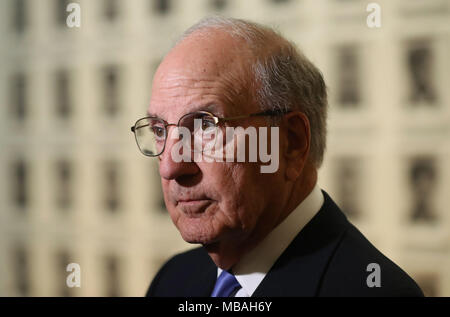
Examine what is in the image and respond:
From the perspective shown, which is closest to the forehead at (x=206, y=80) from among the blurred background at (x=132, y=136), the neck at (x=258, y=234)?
the neck at (x=258, y=234)

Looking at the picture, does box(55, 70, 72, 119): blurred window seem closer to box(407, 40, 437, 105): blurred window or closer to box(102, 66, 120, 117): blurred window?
box(102, 66, 120, 117): blurred window

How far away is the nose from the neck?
0.18m

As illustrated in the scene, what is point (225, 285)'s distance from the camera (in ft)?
3.46

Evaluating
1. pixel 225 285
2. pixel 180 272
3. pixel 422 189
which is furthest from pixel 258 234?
pixel 422 189

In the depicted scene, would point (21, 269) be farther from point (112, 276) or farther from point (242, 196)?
point (242, 196)

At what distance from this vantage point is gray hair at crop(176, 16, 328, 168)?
92 cm

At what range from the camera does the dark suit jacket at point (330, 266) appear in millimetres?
931

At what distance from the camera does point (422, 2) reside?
83.1 inches

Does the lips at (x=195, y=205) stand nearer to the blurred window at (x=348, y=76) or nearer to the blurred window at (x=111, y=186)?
the blurred window at (x=348, y=76)

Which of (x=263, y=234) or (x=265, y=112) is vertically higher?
(x=265, y=112)

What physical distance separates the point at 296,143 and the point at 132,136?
1.75 metres
